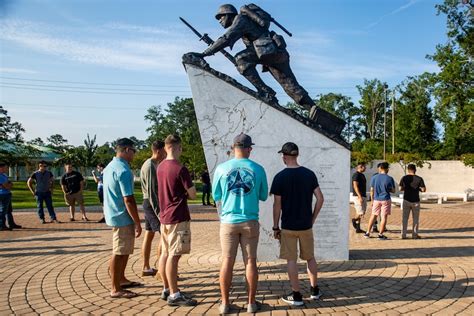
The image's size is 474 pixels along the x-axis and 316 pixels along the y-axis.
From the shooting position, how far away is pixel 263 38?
21.4ft

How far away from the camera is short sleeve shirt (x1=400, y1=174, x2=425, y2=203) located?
8773mm

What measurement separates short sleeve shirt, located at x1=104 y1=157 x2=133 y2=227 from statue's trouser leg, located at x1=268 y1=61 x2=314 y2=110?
3.28 m

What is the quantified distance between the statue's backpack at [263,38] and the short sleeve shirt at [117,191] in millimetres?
3066

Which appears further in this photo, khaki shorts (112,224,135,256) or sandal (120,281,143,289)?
sandal (120,281,143,289)

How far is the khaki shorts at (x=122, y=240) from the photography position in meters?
4.54

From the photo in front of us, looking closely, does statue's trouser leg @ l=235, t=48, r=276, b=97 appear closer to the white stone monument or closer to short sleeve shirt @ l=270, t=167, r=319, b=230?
the white stone monument

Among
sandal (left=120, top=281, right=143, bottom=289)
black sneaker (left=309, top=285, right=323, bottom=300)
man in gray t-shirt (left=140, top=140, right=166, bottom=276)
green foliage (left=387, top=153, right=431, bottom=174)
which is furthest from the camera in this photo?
green foliage (left=387, top=153, right=431, bottom=174)

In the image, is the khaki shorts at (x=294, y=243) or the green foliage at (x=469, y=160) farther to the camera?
the green foliage at (x=469, y=160)

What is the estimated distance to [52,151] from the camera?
49.7 m

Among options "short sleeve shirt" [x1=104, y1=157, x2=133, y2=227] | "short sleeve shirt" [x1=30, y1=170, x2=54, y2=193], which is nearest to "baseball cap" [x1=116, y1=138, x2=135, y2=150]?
"short sleeve shirt" [x1=104, y1=157, x2=133, y2=227]

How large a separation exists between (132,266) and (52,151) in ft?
159

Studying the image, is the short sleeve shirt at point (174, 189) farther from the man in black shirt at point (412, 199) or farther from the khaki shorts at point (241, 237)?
the man in black shirt at point (412, 199)

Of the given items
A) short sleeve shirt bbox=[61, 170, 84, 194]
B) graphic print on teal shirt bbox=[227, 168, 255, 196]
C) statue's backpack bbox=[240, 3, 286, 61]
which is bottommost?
short sleeve shirt bbox=[61, 170, 84, 194]

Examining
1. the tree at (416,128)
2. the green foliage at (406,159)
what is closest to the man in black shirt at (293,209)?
the green foliage at (406,159)
